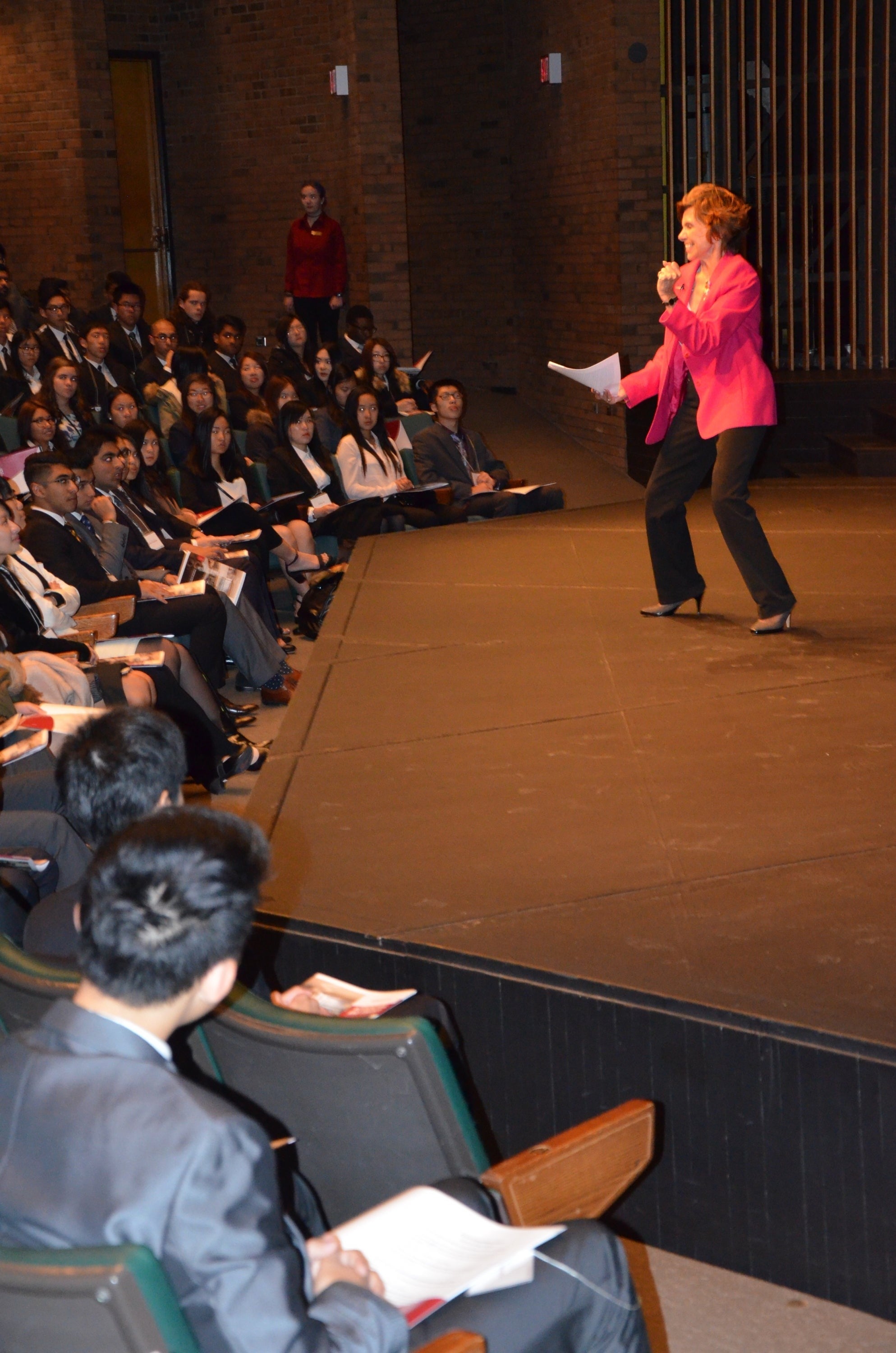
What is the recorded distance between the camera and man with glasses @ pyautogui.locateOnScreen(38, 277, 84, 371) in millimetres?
8234

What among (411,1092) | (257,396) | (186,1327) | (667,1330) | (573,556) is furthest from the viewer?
(257,396)

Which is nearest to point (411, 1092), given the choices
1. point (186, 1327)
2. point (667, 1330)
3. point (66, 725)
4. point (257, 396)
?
point (186, 1327)

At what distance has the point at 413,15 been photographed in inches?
489

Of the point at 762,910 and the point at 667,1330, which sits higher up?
the point at 762,910

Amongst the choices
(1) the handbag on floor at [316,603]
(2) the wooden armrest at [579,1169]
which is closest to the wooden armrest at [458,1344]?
(2) the wooden armrest at [579,1169]

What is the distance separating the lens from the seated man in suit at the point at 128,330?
895 centimetres

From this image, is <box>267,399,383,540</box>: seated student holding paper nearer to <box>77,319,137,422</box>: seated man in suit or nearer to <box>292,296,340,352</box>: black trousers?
<box>77,319,137,422</box>: seated man in suit

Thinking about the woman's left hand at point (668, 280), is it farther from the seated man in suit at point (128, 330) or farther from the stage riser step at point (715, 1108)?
the seated man in suit at point (128, 330)

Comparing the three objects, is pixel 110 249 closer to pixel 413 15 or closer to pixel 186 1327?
pixel 413 15

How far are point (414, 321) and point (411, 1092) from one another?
12031 millimetres

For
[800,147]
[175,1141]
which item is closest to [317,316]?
[800,147]

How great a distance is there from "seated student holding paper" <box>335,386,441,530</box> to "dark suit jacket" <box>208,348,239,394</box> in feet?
3.57

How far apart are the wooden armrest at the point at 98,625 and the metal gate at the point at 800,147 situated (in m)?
5.95

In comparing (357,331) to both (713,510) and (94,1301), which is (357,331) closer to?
(713,510)
